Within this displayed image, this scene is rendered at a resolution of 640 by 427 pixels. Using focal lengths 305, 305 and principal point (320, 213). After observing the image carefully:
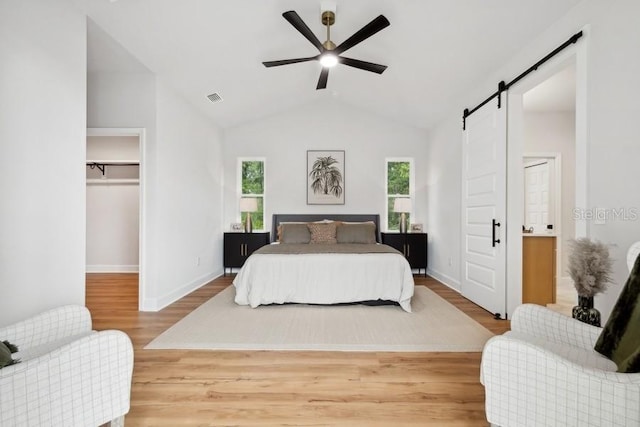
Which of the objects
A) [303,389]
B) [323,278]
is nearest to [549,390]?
[303,389]

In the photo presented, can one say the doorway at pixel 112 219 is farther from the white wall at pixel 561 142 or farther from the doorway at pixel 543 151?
the white wall at pixel 561 142

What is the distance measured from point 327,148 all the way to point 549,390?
522cm

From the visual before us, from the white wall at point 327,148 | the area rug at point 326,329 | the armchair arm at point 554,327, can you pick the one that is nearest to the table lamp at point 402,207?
the white wall at point 327,148

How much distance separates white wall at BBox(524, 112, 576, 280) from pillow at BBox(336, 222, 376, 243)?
2920 mm

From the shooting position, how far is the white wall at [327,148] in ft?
19.5

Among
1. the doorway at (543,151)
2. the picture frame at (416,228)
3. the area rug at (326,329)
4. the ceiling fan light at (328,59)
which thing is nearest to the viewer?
the doorway at (543,151)

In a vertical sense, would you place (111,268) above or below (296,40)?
below

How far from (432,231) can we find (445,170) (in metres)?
1.23

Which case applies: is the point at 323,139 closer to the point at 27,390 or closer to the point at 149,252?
the point at 149,252

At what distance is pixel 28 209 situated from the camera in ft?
6.56

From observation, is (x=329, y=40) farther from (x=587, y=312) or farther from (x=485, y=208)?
(x=587, y=312)

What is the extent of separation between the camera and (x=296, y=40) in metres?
3.52

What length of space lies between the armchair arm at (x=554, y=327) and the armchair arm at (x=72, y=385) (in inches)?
81.6

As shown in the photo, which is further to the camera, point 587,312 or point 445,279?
point 445,279
